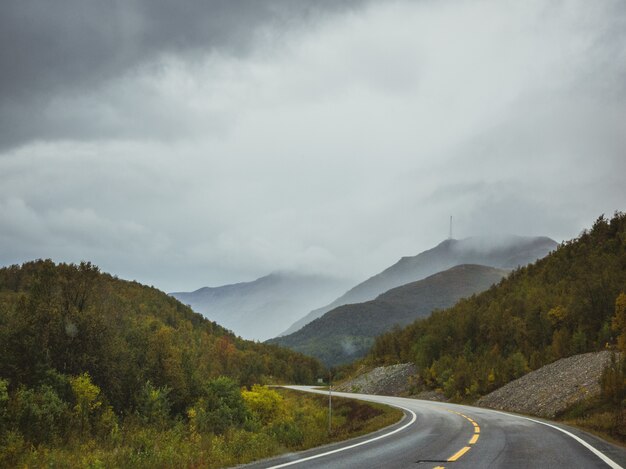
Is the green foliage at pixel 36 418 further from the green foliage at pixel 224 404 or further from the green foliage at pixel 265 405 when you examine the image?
the green foliage at pixel 265 405

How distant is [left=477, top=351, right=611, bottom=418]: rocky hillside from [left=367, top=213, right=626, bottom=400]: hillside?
10.6 feet

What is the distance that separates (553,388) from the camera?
34.6 meters

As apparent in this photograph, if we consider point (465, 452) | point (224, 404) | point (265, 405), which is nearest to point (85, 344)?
point (224, 404)

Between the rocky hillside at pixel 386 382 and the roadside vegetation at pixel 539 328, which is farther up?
the roadside vegetation at pixel 539 328

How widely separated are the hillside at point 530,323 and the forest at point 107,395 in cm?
1541

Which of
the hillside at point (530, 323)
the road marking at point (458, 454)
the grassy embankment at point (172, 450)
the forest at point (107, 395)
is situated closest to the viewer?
the grassy embankment at point (172, 450)

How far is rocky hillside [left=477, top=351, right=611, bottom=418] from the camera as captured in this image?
30391 millimetres

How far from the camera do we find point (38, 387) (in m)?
35.4

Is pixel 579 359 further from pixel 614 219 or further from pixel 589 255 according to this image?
pixel 614 219

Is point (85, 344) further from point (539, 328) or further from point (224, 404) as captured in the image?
point (539, 328)

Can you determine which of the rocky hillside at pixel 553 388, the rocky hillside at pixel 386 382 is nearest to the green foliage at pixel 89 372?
the rocky hillside at pixel 553 388

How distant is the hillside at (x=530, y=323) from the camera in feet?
156

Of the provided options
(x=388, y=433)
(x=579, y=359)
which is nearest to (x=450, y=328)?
(x=579, y=359)

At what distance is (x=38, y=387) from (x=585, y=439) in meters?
34.7
